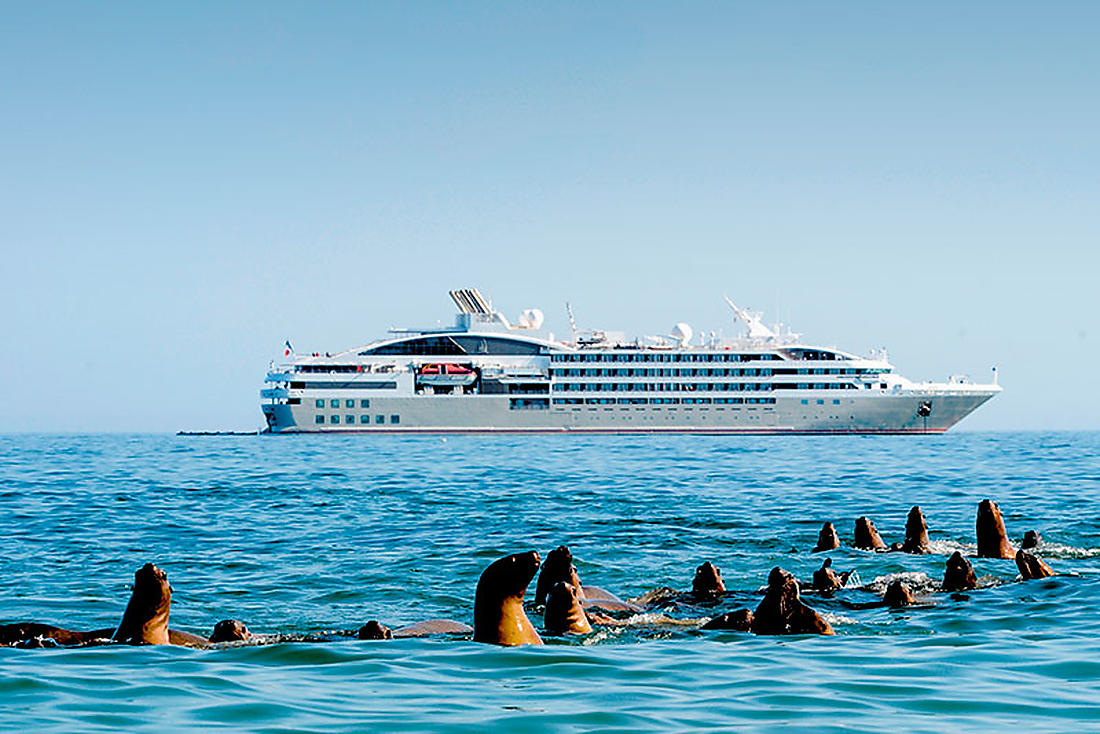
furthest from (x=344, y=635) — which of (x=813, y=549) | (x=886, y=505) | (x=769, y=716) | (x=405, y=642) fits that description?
(x=886, y=505)

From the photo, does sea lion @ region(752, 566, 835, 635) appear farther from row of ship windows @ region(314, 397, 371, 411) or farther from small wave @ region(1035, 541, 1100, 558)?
row of ship windows @ region(314, 397, 371, 411)

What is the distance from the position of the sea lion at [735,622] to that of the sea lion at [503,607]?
191 cm

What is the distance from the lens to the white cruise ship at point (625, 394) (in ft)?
311

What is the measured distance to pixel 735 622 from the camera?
400 inches

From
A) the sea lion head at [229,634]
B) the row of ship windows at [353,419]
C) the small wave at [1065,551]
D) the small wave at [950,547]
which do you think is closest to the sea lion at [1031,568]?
the small wave at [950,547]

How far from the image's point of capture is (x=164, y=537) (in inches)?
773

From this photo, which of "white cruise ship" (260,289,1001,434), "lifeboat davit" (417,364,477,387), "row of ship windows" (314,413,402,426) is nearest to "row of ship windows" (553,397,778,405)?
"white cruise ship" (260,289,1001,434)

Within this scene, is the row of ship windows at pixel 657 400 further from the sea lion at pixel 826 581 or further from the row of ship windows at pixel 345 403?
the sea lion at pixel 826 581

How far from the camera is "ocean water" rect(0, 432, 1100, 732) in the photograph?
7035 mm

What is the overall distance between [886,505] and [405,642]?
60.7 ft

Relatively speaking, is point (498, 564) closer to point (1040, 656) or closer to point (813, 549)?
point (1040, 656)

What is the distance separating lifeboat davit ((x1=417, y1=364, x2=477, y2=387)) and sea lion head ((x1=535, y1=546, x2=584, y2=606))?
8505 cm

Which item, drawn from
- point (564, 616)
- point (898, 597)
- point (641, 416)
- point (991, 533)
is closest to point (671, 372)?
point (641, 416)

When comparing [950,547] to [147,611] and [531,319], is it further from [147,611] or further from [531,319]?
[531,319]
